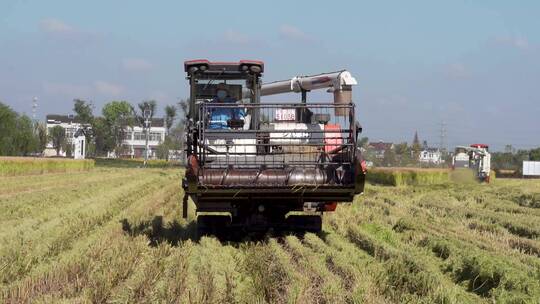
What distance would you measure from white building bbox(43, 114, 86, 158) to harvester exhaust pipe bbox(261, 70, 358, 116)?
47.6 metres

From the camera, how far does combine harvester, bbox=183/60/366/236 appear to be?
9.97 m

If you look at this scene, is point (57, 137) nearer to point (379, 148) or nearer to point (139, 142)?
point (139, 142)

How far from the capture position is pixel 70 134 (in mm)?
134000

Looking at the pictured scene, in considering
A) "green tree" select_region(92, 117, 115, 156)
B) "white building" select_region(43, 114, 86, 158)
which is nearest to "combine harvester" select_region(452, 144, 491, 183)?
"white building" select_region(43, 114, 86, 158)

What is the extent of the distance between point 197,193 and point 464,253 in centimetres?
397

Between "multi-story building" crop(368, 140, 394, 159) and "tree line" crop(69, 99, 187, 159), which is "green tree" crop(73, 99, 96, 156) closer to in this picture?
"tree line" crop(69, 99, 187, 159)

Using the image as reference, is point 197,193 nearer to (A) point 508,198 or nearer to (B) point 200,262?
(B) point 200,262

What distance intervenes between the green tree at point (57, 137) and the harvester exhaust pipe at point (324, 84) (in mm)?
97846

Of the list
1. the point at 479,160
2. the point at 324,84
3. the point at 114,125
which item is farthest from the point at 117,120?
the point at 324,84

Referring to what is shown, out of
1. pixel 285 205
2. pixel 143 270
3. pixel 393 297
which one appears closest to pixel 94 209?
A: pixel 285 205

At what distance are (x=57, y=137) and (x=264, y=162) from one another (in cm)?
10815

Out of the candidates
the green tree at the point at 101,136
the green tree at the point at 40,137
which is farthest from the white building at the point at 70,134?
the green tree at the point at 40,137

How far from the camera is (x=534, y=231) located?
12.8 m

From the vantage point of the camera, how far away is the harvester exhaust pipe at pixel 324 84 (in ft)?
52.9
